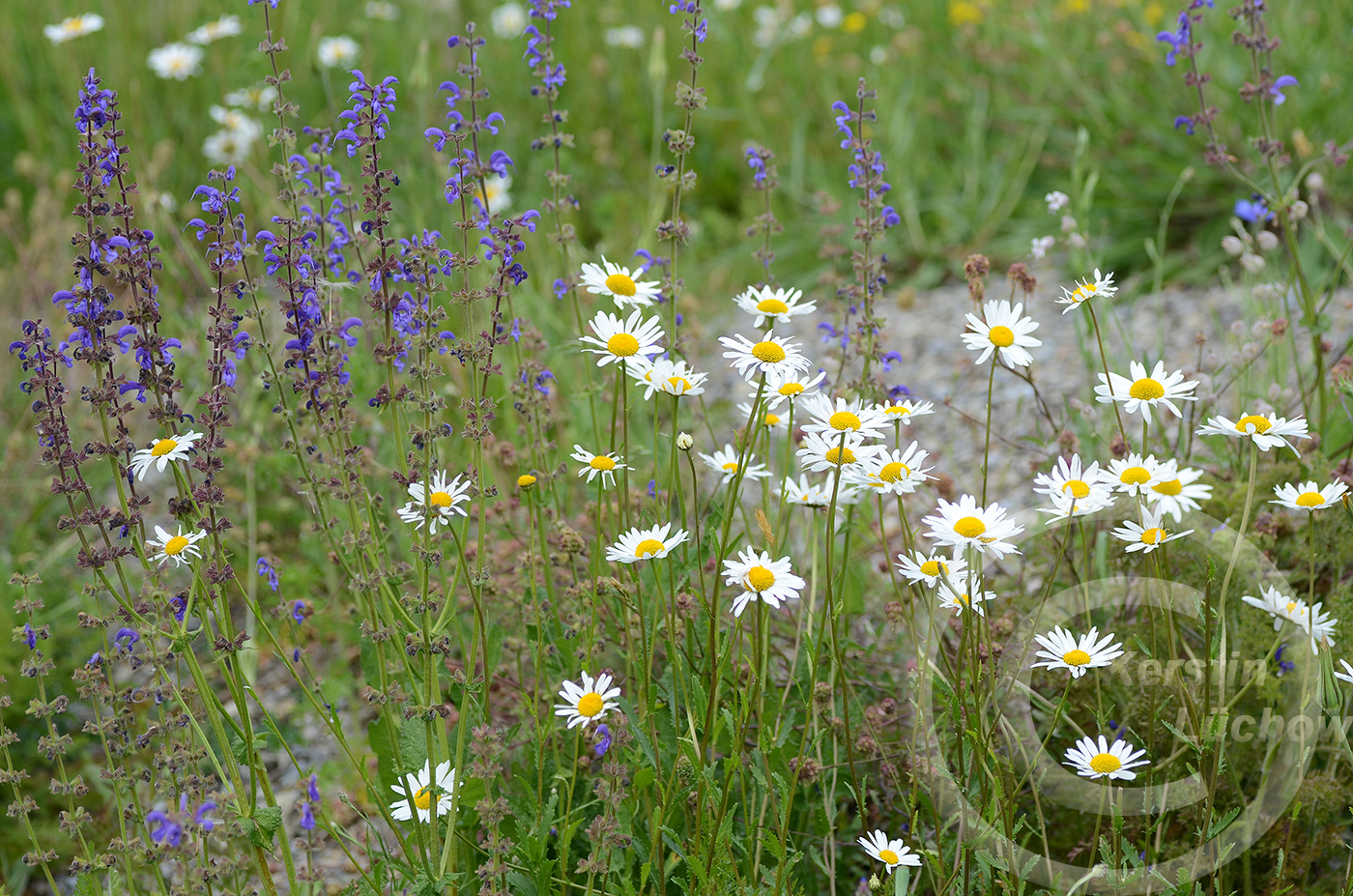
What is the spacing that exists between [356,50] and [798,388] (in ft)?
19.3

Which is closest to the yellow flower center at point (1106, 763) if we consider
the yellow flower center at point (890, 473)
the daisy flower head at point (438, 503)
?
the yellow flower center at point (890, 473)

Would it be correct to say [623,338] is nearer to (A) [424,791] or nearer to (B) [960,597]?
(B) [960,597]

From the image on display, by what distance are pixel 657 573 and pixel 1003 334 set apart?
63cm

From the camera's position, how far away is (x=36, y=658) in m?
1.83

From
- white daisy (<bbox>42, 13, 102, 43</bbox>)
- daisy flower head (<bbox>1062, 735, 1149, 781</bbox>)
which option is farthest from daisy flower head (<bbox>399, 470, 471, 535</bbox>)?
white daisy (<bbox>42, 13, 102, 43</bbox>)

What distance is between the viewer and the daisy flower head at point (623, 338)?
1.78 metres

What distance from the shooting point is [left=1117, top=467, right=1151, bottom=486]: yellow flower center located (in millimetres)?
1592

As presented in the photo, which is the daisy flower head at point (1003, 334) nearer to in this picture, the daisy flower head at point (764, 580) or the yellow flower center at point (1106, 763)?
the daisy flower head at point (764, 580)

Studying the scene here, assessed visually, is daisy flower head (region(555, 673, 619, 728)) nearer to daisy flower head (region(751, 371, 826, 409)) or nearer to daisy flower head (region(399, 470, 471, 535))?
daisy flower head (region(399, 470, 471, 535))

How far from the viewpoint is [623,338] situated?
1797mm

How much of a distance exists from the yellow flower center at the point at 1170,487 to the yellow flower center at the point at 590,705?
84 centimetres

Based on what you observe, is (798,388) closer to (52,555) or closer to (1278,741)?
(1278,741)

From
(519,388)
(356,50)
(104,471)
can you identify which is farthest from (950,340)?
(356,50)

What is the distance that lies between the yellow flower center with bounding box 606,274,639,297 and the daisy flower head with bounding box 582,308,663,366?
0.05 m
